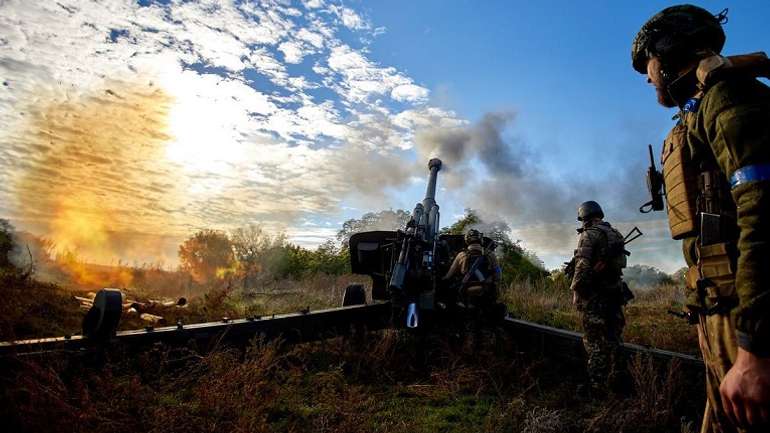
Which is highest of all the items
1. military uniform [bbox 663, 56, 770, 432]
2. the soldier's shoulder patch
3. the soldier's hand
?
the soldier's shoulder patch

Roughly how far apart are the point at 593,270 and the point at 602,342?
2.85 feet

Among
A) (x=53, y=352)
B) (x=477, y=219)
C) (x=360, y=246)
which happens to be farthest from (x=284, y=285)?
(x=53, y=352)

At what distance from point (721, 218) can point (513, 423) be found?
2.71 m

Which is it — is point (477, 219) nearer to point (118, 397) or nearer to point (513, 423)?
point (513, 423)

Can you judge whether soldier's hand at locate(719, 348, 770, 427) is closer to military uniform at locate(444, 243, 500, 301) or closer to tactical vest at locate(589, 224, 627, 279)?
tactical vest at locate(589, 224, 627, 279)

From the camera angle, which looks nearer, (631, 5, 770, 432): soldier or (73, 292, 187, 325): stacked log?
(631, 5, 770, 432): soldier

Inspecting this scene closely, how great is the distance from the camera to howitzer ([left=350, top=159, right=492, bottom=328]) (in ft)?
20.5

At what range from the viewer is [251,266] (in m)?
23.7

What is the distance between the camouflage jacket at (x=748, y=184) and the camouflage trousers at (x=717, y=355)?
Answer: 0.27 m

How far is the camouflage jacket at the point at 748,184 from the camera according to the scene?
1.49 m

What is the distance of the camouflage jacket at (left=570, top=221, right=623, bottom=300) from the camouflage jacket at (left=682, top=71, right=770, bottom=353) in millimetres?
4331

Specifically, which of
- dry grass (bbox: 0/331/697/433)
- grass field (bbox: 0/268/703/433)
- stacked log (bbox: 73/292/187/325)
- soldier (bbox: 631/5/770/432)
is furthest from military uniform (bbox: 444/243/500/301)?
soldier (bbox: 631/5/770/432)

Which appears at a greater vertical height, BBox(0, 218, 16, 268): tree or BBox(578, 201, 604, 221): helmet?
BBox(578, 201, 604, 221): helmet

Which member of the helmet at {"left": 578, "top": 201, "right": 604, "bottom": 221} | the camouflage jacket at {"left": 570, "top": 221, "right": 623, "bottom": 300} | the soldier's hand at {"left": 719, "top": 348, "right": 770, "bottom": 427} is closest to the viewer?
the soldier's hand at {"left": 719, "top": 348, "right": 770, "bottom": 427}
